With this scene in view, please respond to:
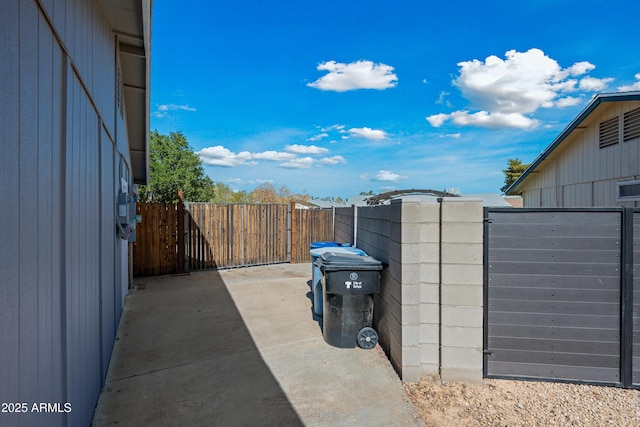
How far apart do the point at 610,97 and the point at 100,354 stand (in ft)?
29.3

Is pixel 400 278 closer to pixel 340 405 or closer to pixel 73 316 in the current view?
pixel 340 405

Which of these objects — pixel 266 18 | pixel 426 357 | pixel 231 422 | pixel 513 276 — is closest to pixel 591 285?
pixel 513 276

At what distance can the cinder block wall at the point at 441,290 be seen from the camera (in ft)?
11.3

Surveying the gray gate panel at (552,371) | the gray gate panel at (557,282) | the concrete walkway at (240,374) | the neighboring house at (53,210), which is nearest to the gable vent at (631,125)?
the gray gate panel at (557,282)

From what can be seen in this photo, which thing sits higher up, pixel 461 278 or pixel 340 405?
pixel 461 278

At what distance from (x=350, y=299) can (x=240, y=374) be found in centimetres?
151

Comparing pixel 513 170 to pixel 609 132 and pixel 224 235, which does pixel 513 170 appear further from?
pixel 224 235

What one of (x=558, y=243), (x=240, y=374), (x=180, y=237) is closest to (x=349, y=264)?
(x=240, y=374)

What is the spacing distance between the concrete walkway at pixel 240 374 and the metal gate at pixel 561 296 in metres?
1.40

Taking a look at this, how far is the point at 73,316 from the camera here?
2068mm

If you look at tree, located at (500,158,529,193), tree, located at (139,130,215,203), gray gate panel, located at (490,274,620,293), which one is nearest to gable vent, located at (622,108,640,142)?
gray gate panel, located at (490,274,620,293)

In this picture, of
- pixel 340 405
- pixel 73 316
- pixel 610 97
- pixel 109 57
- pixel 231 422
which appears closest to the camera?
pixel 73 316

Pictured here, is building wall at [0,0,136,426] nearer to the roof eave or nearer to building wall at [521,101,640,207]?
building wall at [521,101,640,207]

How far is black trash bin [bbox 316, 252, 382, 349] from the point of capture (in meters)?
3.99
